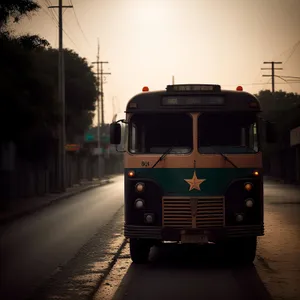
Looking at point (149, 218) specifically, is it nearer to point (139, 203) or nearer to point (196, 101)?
point (139, 203)

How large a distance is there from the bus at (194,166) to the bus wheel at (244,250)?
2cm

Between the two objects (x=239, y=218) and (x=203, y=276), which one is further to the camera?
(x=239, y=218)

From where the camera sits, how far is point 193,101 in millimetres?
12055

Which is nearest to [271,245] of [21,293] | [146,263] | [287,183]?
[146,263]

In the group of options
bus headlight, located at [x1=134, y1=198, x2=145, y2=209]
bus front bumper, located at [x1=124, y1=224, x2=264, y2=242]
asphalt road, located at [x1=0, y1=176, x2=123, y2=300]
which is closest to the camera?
asphalt road, located at [x1=0, y1=176, x2=123, y2=300]

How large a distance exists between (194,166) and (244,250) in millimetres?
1833

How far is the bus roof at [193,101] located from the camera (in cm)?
1205

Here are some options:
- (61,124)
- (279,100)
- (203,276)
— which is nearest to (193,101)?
(203,276)

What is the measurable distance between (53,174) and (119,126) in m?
35.3

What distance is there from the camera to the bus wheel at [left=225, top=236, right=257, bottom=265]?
12.3 metres

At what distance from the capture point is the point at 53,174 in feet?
154

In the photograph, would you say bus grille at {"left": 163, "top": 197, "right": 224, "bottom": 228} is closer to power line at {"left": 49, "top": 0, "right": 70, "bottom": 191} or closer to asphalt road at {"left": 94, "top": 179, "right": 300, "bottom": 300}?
asphalt road at {"left": 94, "top": 179, "right": 300, "bottom": 300}

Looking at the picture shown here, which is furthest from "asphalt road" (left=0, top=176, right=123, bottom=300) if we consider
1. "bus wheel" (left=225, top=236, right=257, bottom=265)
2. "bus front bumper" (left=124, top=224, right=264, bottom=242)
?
"bus wheel" (left=225, top=236, right=257, bottom=265)

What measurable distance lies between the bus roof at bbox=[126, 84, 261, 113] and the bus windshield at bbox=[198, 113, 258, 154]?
0.50 ft
